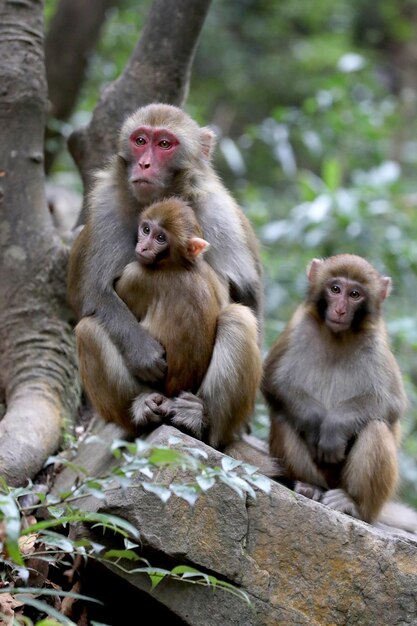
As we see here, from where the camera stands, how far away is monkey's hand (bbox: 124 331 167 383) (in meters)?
5.32

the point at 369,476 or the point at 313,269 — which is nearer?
the point at 369,476

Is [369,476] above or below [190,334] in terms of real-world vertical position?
below

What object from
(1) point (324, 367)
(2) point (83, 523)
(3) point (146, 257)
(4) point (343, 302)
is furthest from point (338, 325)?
(2) point (83, 523)

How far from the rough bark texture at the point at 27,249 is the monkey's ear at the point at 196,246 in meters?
1.97

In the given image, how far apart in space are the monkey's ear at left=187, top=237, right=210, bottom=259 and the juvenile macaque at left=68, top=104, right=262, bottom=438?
15.3 inches

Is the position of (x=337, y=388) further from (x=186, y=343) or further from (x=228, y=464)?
(x=228, y=464)

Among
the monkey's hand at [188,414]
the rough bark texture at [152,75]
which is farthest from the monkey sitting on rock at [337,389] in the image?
the rough bark texture at [152,75]

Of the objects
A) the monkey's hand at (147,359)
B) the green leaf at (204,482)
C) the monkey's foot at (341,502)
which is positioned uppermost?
the green leaf at (204,482)

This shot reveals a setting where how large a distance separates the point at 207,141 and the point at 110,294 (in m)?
1.26

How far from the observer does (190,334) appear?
529 cm

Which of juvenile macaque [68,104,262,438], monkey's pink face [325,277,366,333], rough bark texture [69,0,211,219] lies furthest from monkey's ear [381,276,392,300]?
rough bark texture [69,0,211,219]

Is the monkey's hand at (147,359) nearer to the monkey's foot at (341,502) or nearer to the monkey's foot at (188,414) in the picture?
the monkey's foot at (188,414)

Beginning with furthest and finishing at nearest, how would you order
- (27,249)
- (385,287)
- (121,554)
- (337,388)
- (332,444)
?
(27,249) → (385,287) → (337,388) → (332,444) → (121,554)

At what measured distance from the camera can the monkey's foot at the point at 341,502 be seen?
209 inches
